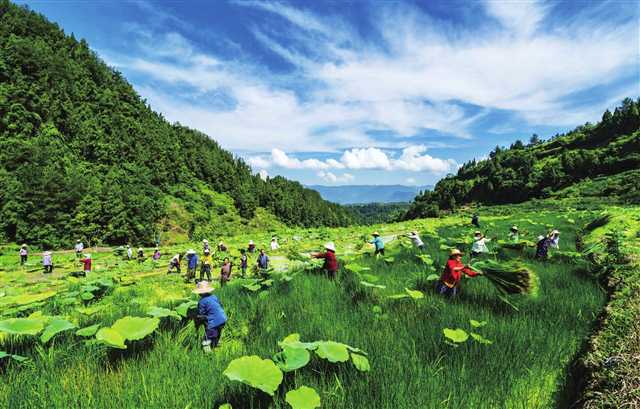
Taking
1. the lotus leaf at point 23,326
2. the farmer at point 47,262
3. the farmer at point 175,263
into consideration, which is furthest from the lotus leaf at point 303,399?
the farmer at point 47,262

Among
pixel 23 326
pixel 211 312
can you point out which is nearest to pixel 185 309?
pixel 211 312

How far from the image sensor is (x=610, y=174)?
103 m

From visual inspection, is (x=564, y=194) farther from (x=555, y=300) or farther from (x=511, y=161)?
(x=555, y=300)

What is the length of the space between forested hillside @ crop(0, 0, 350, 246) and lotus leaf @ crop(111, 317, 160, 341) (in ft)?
224

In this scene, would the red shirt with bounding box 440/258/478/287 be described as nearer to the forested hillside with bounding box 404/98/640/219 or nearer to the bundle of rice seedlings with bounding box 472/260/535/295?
the bundle of rice seedlings with bounding box 472/260/535/295

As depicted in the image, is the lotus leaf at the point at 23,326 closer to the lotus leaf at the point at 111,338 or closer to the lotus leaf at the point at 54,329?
the lotus leaf at the point at 54,329

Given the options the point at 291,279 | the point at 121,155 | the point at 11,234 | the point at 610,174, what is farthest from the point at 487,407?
the point at 610,174

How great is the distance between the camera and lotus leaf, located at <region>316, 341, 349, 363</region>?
2.69 metres

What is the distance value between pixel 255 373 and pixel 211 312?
6.30 ft

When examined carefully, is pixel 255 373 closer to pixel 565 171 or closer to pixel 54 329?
pixel 54 329

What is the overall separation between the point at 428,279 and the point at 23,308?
8303 mm

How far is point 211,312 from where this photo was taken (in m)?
4.19

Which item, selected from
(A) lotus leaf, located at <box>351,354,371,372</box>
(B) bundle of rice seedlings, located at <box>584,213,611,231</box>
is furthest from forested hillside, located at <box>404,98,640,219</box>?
(A) lotus leaf, located at <box>351,354,371,372</box>

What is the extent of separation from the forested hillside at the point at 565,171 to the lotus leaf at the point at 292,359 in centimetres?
9689
